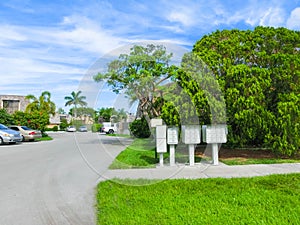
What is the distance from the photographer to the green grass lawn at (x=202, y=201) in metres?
3.50

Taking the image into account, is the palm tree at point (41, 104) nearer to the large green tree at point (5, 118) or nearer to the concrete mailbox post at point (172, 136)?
the large green tree at point (5, 118)

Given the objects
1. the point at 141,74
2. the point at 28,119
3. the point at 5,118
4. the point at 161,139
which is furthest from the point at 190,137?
the point at 5,118

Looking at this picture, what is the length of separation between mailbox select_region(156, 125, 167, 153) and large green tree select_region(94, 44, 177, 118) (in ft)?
15.8

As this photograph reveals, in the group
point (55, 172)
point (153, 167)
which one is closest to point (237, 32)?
point (153, 167)

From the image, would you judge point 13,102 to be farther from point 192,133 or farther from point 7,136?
point 192,133

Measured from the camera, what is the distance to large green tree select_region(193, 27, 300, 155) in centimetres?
793

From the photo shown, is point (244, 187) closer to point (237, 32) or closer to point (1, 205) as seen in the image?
point (1, 205)

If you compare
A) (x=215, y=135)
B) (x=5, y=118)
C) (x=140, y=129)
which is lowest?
(x=140, y=129)

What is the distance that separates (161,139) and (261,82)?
12.1 ft

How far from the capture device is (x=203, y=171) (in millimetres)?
6699

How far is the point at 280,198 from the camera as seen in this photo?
422cm

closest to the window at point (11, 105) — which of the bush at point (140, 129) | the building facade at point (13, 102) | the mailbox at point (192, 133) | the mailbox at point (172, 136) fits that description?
the building facade at point (13, 102)

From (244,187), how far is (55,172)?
16.7 feet

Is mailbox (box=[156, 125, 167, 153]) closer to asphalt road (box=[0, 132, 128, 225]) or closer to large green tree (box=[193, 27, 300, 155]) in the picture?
asphalt road (box=[0, 132, 128, 225])
